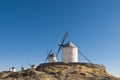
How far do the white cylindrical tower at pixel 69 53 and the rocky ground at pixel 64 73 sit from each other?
439 centimetres

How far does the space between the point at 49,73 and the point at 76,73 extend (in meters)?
5.67

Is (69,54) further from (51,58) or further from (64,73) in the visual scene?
(51,58)

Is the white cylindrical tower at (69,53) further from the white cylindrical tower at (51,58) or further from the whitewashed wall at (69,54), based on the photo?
the white cylindrical tower at (51,58)

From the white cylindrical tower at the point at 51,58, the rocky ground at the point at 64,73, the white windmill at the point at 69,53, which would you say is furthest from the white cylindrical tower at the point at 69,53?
the white cylindrical tower at the point at 51,58

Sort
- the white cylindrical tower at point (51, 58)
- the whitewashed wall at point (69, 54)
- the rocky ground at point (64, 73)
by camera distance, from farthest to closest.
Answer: the white cylindrical tower at point (51, 58)
the whitewashed wall at point (69, 54)
the rocky ground at point (64, 73)

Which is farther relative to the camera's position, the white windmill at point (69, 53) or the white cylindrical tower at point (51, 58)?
the white cylindrical tower at point (51, 58)

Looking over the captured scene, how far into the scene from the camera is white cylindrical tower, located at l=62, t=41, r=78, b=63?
54.8 m

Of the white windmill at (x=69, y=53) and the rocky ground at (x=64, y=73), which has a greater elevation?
the white windmill at (x=69, y=53)

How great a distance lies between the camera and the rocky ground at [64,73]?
43.4 m

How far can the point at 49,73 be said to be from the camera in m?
46.1

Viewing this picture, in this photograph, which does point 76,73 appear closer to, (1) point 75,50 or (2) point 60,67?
(2) point 60,67

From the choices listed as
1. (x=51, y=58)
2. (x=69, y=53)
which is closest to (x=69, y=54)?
(x=69, y=53)

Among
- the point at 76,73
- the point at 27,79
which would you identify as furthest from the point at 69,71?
the point at 27,79

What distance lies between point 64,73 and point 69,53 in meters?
10.2
